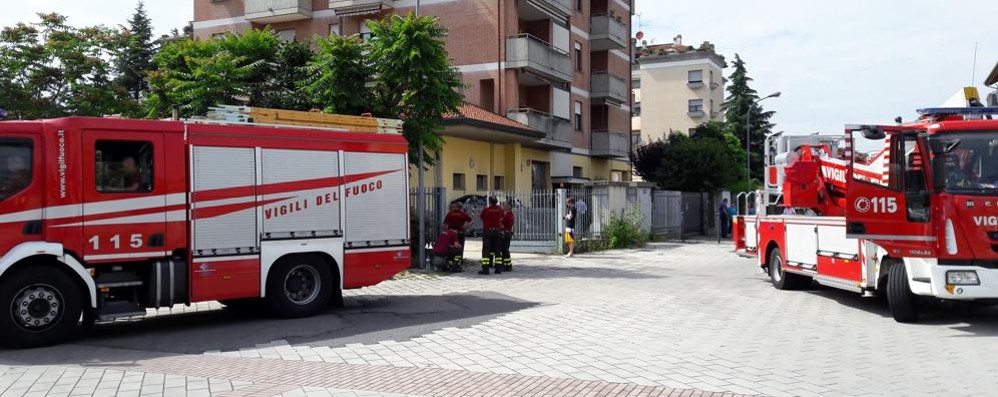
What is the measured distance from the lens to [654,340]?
909 centimetres

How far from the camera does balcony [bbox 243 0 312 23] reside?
Answer: 117 ft

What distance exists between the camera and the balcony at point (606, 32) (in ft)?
135

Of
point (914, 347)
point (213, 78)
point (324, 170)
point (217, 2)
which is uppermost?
point (217, 2)

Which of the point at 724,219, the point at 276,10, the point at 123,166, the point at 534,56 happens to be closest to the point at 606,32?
the point at 534,56

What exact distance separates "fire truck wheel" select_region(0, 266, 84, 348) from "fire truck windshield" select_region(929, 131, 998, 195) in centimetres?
1043

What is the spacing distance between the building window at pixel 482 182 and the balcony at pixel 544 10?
7770 mm

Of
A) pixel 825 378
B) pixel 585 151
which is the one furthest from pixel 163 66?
pixel 585 151

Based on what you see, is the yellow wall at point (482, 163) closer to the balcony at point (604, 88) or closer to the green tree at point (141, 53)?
the balcony at point (604, 88)

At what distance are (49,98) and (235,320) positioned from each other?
1562 cm

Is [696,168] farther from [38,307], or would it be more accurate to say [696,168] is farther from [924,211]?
[38,307]

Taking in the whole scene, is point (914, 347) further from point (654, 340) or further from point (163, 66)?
point (163, 66)

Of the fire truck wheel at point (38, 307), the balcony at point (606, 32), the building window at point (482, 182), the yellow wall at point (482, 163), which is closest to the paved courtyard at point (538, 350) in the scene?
the fire truck wheel at point (38, 307)

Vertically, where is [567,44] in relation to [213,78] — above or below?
above

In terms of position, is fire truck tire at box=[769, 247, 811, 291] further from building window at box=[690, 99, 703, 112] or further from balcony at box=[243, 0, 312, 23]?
building window at box=[690, 99, 703, 112]
